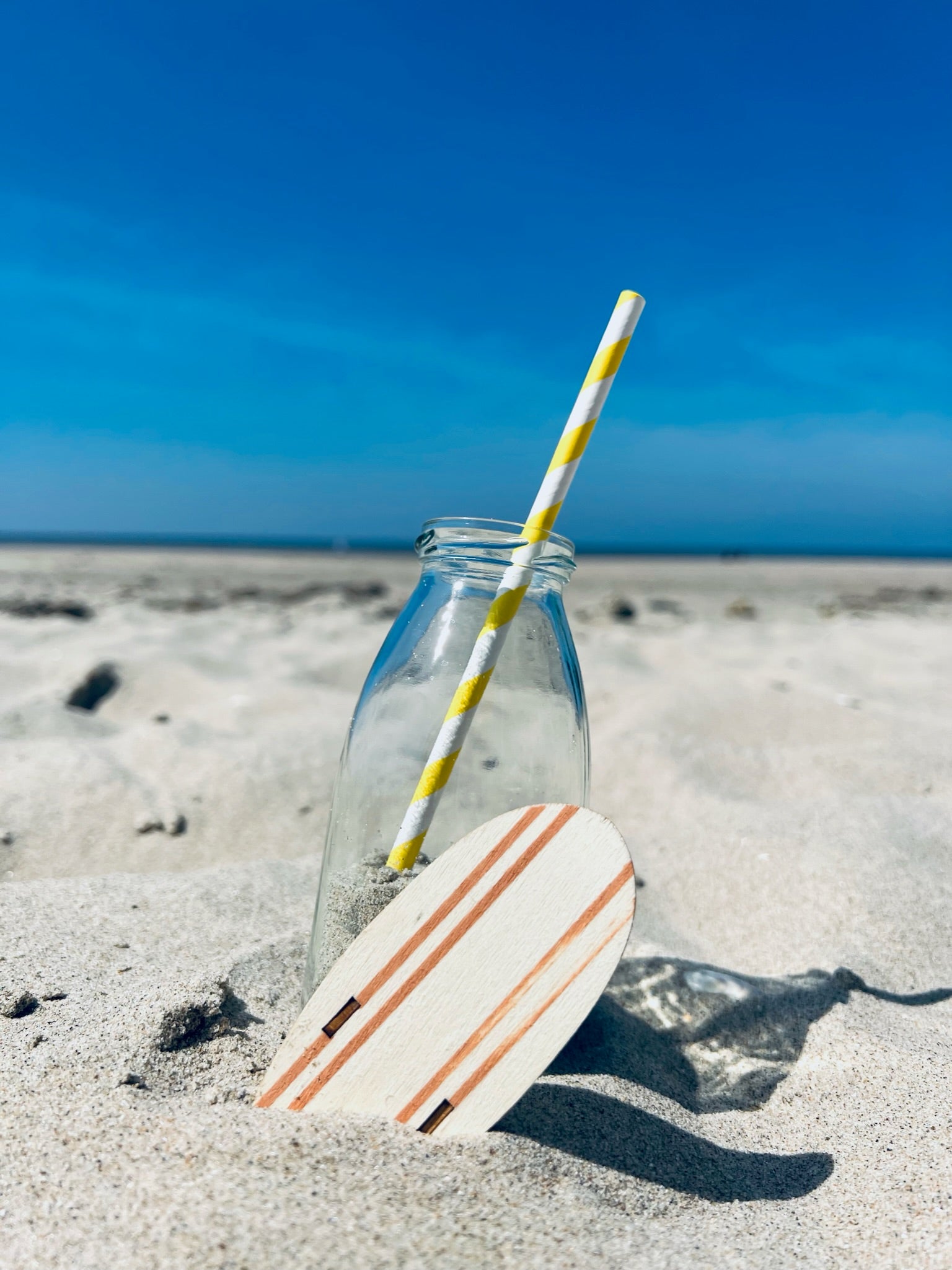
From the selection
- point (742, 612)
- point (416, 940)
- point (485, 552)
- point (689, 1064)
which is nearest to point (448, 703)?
point (485, 552)

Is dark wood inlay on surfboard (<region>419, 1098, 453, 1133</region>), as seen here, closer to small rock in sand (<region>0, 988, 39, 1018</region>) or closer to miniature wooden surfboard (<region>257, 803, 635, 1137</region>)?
miniature wooden surfboard (<region>257, 803, 635, 1137</region>)

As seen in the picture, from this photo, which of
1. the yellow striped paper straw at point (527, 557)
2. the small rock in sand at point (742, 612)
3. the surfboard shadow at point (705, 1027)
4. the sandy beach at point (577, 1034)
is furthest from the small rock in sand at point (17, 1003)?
the small rock in sand at point (742, 612)

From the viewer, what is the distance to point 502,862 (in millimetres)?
1017

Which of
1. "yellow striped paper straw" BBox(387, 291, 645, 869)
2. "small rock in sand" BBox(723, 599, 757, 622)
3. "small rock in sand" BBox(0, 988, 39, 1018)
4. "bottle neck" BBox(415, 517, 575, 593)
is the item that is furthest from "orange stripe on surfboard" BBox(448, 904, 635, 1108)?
"small rock in sand" BBox(723, 599, 757, 622)

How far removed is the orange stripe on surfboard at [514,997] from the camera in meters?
0.98

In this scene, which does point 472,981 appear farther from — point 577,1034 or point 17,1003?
point 17,1003

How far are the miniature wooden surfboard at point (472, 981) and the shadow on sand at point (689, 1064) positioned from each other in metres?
0.10

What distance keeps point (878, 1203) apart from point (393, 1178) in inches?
20.2

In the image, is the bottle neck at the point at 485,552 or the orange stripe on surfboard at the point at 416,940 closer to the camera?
the orange stripe on surfboard at the point at 416,940

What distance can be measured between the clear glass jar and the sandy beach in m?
0.27

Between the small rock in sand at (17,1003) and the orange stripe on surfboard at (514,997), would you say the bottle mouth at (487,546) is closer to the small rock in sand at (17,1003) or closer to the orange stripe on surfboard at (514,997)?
the orange stripe on surfboard at (514,997)

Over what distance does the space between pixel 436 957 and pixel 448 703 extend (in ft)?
1.17

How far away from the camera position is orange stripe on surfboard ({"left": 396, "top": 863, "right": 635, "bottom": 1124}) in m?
0.98

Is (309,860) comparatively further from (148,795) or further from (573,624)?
(573,624)
